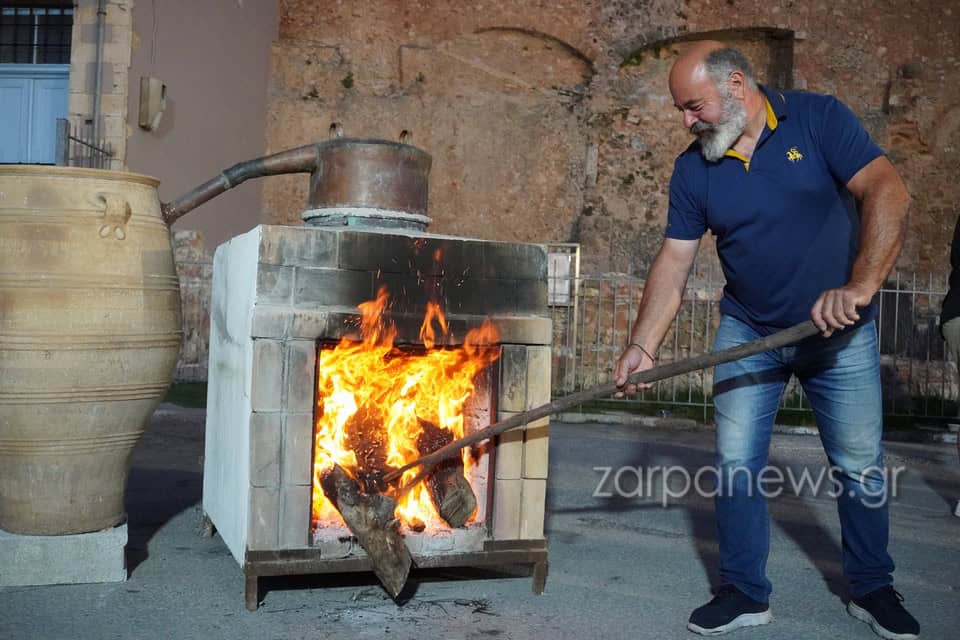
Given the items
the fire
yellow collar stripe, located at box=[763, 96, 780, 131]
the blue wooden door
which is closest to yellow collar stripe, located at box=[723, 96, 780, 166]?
yellow collar stripe, located at box=[763, 96, 780, 131]

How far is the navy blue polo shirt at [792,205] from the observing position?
3.05 meters

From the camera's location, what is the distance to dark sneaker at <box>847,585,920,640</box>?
2998 mm

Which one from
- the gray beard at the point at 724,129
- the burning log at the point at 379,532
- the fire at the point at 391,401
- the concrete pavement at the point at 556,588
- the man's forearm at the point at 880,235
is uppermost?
the gray beard at the point at 724,129

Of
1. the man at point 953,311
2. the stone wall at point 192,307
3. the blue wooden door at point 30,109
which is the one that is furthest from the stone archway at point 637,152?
the man at point 953,311

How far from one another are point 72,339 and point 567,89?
11.3 m

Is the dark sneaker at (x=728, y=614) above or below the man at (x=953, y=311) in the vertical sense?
below

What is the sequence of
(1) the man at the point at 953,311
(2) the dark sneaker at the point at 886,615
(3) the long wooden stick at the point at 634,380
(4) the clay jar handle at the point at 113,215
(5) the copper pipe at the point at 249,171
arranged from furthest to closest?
(1) the man at the point at 953,311
(5) the copper pipe at the point at 249,171
(4) the clay jar handle at the point at 113,215
(2) the dark sneaker at the point at 886,615
(3) the long wooden stick at the point at 634,380

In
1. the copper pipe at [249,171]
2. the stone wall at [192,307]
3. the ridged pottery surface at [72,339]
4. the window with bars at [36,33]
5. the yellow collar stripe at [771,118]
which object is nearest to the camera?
the yellow collar stripe at [771,118]

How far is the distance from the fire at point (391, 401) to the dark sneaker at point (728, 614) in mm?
910

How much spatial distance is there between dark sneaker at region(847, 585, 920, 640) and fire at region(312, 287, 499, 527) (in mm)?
1382

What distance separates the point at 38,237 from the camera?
329cm

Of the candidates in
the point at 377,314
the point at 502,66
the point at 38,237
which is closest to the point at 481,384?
the point at 377,314

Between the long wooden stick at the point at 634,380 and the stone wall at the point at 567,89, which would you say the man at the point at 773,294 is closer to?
the long wooden stick at the point at 634,380

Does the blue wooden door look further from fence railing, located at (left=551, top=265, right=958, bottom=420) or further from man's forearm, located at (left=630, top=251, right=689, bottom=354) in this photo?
man's forearm, located at (left=630, top=251, right=689, bottom=354)
